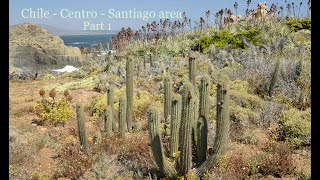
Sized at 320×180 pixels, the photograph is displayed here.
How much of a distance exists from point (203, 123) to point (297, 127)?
2.84 metres

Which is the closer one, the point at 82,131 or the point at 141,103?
the point at 82,131

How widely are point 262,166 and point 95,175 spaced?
2963 mm

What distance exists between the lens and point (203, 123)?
5.70 meters

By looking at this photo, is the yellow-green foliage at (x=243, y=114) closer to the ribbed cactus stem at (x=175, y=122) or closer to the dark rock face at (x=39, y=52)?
the ribbed cactus stem at (x=175, y=122)

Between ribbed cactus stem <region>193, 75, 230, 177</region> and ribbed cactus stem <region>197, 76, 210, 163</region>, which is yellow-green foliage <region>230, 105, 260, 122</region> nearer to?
ribbed cactus stem <region>197, 76, 210, 163</region>

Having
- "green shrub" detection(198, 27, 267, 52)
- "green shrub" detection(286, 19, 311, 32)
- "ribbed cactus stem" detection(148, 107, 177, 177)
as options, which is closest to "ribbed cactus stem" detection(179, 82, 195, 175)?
"ribbed cactus stem" detection(148, 107, 177, 177)

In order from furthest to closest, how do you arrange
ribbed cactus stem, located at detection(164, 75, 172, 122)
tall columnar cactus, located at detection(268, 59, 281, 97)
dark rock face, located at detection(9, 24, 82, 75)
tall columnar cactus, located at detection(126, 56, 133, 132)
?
dark rock face, located at detection(9, 24, 82, 75), tall columnar cactus, located at detection(268, 59, 281, 97), tall columnar cactus, located at detection(126, 56, 133, 132), ribbed cactus stem, located at detection(164, 75, 172, 122)

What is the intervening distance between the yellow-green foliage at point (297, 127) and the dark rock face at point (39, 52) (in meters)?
27.4

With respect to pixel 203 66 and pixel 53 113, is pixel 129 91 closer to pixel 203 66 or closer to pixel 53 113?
pixel 53 113

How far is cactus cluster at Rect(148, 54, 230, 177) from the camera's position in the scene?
17.2 feet

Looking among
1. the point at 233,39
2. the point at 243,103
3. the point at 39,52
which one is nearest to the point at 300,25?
the point at 233,39

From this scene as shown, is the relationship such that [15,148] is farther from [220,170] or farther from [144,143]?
[220,170]

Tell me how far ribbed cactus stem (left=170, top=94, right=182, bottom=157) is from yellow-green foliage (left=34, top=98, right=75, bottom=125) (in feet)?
18.0

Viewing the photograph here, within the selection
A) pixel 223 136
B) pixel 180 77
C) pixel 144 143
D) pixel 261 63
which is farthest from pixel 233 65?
pixel 223 136
